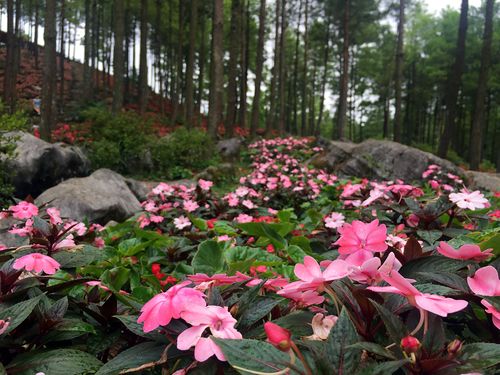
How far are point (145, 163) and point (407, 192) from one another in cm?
912

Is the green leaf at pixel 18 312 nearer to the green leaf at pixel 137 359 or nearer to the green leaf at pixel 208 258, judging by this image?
the green leaf at pixel 137 359

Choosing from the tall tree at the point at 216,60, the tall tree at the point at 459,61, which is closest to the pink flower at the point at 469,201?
the tall tree at the point at 216,60

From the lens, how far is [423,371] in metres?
0.61

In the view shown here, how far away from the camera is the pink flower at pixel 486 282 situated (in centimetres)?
75

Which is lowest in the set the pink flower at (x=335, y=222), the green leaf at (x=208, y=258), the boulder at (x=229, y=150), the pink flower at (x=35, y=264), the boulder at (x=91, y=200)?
the boulder at (x=91, y=200)

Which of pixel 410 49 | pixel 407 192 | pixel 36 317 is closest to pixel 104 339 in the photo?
pixel 36 317

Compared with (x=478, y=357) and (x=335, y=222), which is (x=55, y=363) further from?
(x=335, y=222)

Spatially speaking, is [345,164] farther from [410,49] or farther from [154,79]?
[154,79]

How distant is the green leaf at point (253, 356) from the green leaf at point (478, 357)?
0.26m

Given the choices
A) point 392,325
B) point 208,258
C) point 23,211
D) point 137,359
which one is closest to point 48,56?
point 23,211

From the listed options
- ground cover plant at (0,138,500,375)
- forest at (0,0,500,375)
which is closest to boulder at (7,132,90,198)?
forest at (0,0,500,375)

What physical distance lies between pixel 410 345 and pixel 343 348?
10cm

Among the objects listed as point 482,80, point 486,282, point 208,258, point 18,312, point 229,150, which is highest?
point 482,80

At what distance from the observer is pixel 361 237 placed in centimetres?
89
